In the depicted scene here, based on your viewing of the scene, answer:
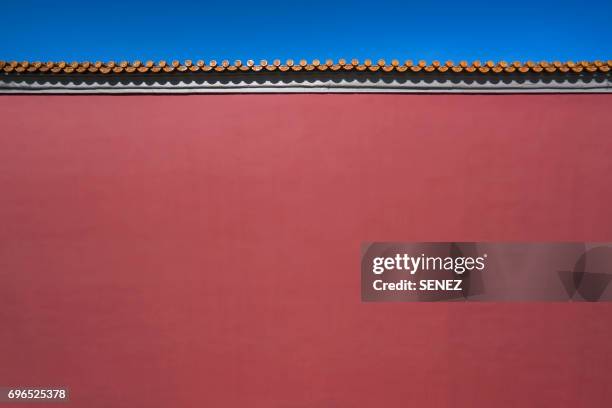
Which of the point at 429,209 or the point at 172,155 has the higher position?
the point at 172,155

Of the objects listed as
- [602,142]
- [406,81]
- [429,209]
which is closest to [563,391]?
[429,209]

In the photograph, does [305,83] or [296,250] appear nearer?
[296,250]

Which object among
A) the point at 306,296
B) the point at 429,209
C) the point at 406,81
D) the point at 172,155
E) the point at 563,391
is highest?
the point at 406,81

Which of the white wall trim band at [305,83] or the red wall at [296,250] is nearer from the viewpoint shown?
the red wall at [296,250]

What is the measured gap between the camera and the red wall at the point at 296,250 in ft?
11.2

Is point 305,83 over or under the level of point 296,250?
over

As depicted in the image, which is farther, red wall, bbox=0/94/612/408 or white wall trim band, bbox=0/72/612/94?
white wall trim band, bbox=0/72/612/94

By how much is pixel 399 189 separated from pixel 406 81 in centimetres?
113

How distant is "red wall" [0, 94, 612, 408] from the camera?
135 inches

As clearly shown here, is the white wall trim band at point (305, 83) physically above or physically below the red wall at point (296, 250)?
above

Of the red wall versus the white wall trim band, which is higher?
the white wall trim band

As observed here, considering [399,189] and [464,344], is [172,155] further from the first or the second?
[464,344]

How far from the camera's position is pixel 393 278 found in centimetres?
349

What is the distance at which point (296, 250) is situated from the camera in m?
3.46
